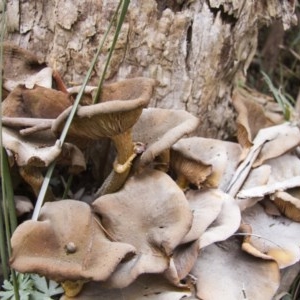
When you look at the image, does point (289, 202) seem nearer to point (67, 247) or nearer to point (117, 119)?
point (117, 119)

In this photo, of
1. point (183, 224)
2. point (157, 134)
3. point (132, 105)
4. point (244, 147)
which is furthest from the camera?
point (244, 147)

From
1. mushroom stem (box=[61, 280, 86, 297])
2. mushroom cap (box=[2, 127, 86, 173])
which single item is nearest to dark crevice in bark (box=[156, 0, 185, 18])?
mushroom cap (box=[2, 127, 86, 173])

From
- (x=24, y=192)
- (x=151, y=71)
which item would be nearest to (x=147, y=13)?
(x=151, y=71)

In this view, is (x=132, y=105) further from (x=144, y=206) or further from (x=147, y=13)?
(x=147, y=13)

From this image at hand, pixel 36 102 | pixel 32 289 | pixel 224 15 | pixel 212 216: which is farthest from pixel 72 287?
pixel 224 15

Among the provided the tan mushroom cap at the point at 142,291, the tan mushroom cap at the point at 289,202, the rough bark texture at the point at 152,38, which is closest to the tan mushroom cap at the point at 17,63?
the rough bark texture at the point at 152,38
